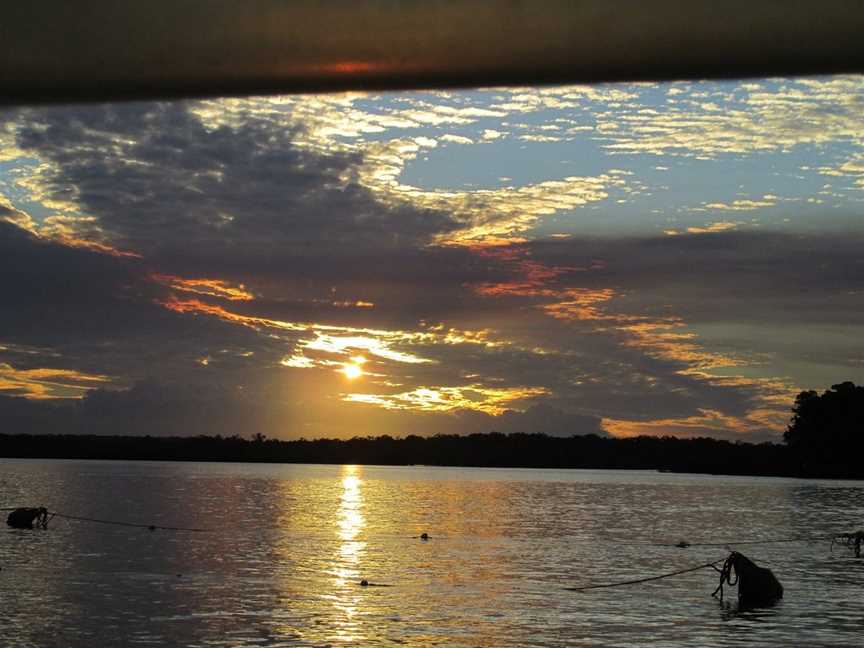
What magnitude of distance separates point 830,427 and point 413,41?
159 metres

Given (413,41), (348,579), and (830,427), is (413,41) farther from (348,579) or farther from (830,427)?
(830,427)

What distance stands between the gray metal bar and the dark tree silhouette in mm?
156461

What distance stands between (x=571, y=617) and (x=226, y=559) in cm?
2303

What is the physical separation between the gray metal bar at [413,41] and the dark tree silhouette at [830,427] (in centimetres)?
15646

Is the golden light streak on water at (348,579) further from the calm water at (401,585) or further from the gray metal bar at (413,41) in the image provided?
the gray metal bar at (413,41)

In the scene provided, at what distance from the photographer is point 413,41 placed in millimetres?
1890

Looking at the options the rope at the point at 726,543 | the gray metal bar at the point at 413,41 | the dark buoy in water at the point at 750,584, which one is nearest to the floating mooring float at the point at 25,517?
the rope at the point at 726,543

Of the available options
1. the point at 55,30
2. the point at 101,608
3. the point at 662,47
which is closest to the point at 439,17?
the point at 662,47

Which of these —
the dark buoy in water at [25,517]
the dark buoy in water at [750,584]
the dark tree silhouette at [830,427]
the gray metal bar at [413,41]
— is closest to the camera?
the gray metal bar at [413,41]

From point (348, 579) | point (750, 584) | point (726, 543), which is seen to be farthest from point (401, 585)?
point (726, 543)

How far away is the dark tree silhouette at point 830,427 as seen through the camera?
14725 centimetres

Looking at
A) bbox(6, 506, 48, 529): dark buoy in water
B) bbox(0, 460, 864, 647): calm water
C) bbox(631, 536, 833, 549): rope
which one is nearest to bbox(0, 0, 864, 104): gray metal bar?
bbox(0, 460, 864, 647): calm water

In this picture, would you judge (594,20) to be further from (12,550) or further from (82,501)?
(82,501)

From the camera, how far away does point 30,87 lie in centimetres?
210
